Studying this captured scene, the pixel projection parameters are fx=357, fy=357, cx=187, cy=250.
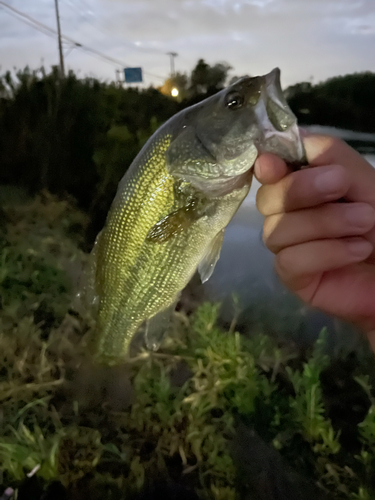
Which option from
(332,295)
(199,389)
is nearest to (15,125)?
(199,389)

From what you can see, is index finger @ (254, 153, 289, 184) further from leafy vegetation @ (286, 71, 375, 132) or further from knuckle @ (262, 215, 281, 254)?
leafy vegetation @ (286, 71, 375, 132)

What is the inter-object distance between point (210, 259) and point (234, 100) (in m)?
0.48

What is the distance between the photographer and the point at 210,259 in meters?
1.15

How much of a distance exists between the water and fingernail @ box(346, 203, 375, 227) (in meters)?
0.74

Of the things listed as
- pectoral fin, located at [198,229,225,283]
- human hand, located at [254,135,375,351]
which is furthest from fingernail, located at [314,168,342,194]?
pectoral fin, located at [198,229,225,283]

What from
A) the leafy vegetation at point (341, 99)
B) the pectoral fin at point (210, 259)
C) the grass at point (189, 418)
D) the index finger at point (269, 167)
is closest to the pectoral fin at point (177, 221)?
the pectoral fin at point (210, 259)

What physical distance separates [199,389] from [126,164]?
2593mm

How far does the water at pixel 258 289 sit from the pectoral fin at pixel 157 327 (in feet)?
2.30

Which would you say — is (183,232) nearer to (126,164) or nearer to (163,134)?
(163,134)

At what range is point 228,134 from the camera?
91cm

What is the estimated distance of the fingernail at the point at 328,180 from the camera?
0.80 metres

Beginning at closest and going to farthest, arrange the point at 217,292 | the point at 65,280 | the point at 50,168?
the point at 65,280, the point at 217,292, the point at 50,168

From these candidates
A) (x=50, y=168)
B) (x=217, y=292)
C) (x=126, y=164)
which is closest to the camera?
(x=217, y=292)

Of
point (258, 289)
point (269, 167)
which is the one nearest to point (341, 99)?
point (258, 289)
